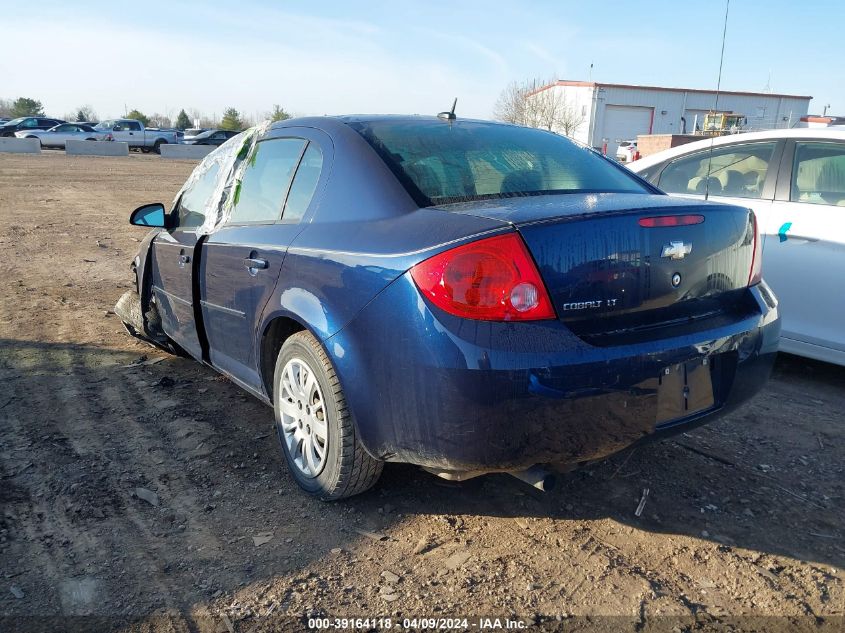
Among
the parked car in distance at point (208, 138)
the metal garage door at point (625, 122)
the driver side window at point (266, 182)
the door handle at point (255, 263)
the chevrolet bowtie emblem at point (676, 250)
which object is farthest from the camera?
the metal garage door at point (625, 122)

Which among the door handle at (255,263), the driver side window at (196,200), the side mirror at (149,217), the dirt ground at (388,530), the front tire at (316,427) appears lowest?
the dirt ground at (388,530)

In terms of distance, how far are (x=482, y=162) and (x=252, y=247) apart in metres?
1.13

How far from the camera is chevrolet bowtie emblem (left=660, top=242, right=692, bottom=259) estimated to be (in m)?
2.54

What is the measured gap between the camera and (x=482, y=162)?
310 cm

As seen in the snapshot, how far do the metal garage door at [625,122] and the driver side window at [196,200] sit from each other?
50860mm

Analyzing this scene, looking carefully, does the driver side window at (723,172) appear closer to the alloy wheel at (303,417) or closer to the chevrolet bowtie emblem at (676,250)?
the chevrolet bowtie emblem at (676,250)

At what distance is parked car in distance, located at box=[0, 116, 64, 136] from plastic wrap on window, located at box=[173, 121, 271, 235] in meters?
43.7

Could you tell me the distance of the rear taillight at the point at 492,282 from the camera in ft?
7.54

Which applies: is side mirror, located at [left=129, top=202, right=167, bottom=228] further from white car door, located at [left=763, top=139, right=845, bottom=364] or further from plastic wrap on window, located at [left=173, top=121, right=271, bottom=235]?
white car door, located at [left=763, top=139, right=845, bottom=364]

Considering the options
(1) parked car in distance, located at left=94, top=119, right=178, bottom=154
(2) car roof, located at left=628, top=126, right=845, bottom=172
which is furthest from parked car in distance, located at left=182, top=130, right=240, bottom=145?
(2) car roof, located at left=628, top=126, right=845, bottom=172

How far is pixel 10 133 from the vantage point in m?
40.8

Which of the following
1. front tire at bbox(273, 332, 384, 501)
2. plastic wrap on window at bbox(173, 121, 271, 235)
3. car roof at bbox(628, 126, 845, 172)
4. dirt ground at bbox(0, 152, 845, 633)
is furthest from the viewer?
car roof at bbox(628, 126, 845, 172)

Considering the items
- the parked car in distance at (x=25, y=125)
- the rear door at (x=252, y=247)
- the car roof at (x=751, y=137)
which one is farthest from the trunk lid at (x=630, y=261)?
the parked car in distance at (x=25, y=125)

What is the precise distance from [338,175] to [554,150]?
1134 millimetres
